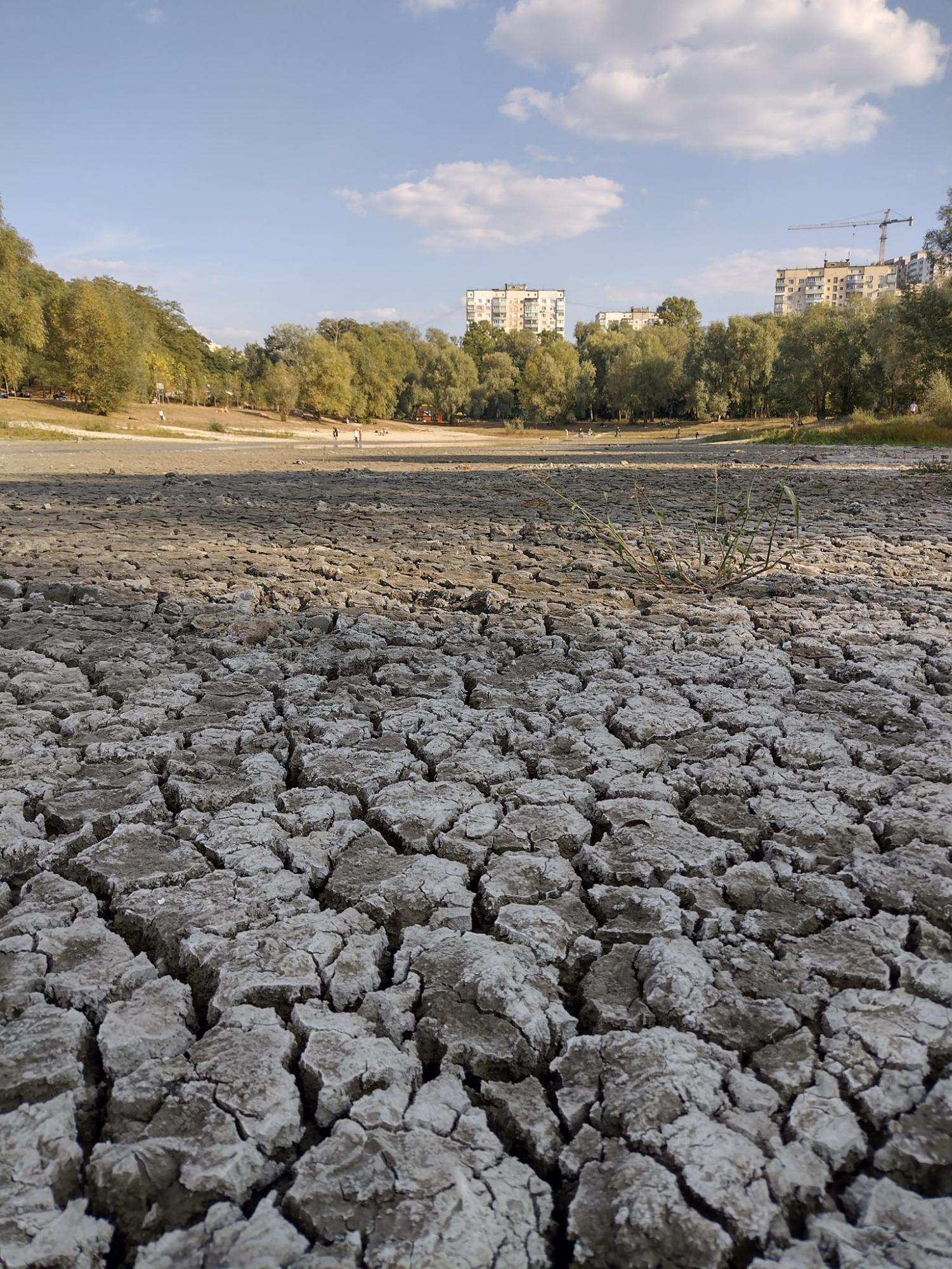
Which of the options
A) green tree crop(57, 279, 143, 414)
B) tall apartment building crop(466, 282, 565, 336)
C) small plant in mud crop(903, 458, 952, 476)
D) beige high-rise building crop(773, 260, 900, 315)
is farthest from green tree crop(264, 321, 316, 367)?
tall apartment building crop(466, 282, 565, 336)

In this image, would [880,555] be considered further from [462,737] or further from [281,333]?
[281,333]

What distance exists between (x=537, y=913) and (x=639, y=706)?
117 centimetres

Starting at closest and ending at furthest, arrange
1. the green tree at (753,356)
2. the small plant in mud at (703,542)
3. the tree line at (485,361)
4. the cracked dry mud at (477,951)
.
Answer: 1. the cracked dry mud at (477,951)
2. the small plant in mud at (703,542)
3. the tree line at (485,361)
4. the green tree at (753,356)

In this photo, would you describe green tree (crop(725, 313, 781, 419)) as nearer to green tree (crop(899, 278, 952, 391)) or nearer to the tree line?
the tree line

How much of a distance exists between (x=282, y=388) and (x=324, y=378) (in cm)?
283

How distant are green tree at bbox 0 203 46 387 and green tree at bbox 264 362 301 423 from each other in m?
18.4

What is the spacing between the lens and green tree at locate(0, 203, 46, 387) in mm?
30266

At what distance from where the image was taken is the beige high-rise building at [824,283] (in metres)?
132

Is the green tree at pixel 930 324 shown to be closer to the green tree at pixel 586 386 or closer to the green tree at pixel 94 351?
the green tree at pixel 94 351

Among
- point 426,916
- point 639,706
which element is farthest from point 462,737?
point 426,916

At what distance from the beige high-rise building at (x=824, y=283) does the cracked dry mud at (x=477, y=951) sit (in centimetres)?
14315

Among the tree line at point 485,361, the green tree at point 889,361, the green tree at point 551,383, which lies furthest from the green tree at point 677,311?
the green tree at point 889,361

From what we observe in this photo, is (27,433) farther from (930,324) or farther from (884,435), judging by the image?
(930,324)

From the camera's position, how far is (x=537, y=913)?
1.62m
